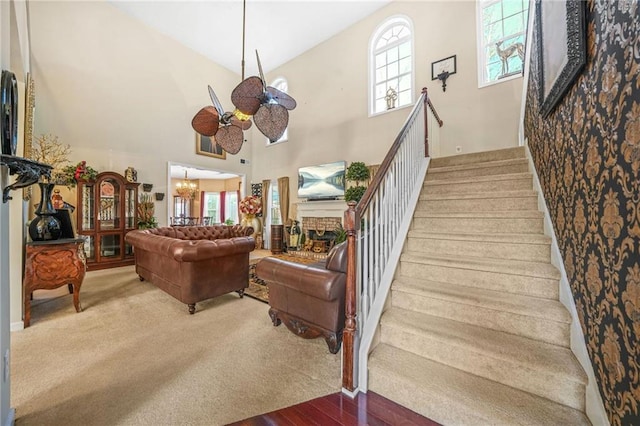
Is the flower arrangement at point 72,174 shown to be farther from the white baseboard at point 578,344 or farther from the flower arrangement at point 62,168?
the white baseboard at point 578,344

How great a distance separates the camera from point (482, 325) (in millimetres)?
1607

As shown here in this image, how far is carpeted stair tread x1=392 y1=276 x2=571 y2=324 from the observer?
4.73 ft

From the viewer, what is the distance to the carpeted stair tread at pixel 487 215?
2.05 metres

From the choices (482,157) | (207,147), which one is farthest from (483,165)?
(207,147)

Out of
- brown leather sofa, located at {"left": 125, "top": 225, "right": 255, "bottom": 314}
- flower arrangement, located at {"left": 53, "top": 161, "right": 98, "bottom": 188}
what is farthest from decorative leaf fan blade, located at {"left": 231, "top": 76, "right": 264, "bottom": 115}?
flower arrangement, located at {"left": 53, "top": 161, "right": 98, "bottom": 188}

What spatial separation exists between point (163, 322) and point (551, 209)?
3566 millimetres

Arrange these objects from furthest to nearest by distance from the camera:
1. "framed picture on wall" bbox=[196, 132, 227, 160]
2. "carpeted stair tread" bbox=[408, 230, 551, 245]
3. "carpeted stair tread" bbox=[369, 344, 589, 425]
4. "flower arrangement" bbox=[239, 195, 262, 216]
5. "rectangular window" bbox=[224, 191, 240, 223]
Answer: "rectangular window" bbox=[224, 191, 240, 223]
"framed picture on wall" bbox=[196, 132, 227, 160]
"flower arrangement" bbox=[239, 195, 262, 216]
"carpeted stair tread" bbox=[408, 230, 551, 245]
"carpeted stair tread" bbox=[369, 344, 589, 425]

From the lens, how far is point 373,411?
1.41 metres

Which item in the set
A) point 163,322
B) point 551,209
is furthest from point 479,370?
point 163,322

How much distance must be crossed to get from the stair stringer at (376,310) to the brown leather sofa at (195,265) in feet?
6.32

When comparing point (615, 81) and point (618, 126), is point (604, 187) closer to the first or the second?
point (618, 126)

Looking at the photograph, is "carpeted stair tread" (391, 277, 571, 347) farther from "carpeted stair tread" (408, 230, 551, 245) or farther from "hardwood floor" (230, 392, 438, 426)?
"hardwood floor" (230, 392, 438, 426)

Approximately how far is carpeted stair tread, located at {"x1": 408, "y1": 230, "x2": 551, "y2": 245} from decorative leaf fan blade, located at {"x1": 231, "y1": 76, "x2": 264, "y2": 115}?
204cm

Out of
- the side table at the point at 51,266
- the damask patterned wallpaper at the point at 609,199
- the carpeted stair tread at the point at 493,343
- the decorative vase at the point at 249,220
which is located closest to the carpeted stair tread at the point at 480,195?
the damask patterned wallpaper at the point at 609,199
